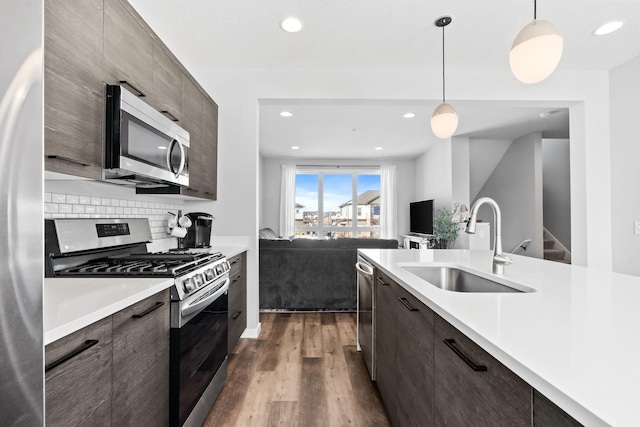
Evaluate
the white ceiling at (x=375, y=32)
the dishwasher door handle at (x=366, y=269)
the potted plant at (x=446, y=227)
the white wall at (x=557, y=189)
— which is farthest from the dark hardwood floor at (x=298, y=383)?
the white wall at (x=557, y=189)

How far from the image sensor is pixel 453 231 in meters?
5.45

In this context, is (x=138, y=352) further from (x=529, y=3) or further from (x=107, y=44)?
(x=529, y=3)

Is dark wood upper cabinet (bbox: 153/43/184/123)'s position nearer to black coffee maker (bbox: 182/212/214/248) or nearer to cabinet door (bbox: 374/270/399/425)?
black coffee maker (bbox: 182/212/214/248)

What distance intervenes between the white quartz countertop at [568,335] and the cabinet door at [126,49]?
174 centimetres

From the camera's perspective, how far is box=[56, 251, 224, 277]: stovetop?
1.39m

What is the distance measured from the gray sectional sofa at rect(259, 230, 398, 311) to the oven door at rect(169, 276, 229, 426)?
65.8 inches

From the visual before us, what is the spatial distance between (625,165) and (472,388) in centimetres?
343

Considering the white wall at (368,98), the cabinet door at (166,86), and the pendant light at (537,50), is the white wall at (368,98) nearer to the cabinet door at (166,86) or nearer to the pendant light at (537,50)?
the cabinet door at (166,86)

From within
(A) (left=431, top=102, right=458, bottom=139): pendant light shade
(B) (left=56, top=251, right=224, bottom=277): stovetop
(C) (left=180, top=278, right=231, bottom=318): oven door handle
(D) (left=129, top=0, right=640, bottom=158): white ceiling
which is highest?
(D) (left=129, top=0, right=640, bottom=158): white ceiling

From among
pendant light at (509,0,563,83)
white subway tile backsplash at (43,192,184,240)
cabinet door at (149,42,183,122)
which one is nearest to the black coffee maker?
white subway tile backsplash at (43,192,184,240)

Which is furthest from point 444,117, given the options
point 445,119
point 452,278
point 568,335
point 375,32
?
point 568,335

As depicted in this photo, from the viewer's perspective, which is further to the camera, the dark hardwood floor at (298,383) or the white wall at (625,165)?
the white wall at (625,165)

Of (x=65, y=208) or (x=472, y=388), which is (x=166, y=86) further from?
(x=472, y=388)

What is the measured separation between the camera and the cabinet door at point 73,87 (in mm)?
1163
